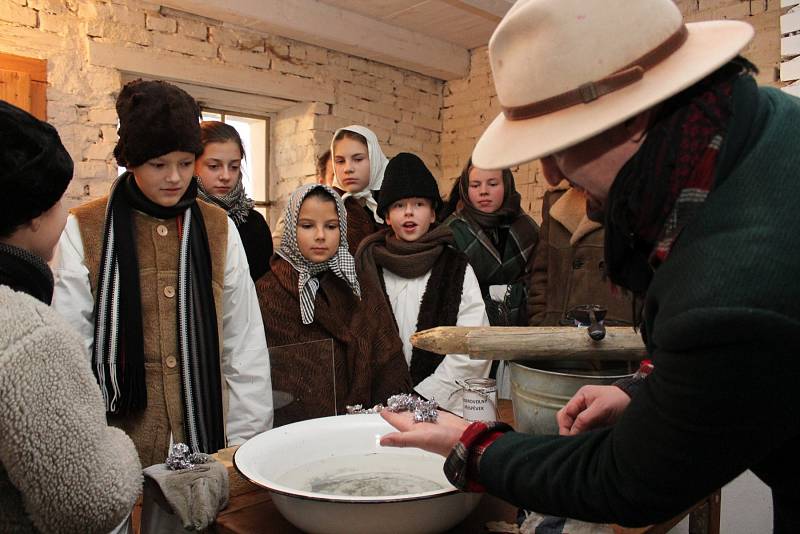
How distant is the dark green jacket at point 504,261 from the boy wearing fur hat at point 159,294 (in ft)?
4.44

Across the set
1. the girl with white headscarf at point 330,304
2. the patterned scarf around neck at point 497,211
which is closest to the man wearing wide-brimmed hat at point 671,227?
the girl with white headscarf at point 330,304

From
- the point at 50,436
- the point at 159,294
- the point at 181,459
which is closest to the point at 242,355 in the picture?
the point at 159,294

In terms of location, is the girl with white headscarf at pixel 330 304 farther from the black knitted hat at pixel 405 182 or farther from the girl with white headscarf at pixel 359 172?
the girl with white headscarf at pixel 359 172

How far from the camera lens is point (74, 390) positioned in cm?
109

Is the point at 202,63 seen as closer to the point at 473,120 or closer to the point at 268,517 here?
the point at 473,120

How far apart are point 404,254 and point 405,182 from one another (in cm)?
36

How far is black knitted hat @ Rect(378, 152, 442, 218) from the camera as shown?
9.73ft

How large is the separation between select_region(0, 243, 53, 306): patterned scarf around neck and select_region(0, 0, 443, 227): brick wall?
8.86 ft

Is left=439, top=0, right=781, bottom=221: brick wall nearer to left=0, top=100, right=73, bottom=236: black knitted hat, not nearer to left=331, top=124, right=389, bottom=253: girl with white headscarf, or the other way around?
left=331, top=124, right=389, bottom=253: girl with white headscarf

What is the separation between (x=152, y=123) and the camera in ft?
6.41

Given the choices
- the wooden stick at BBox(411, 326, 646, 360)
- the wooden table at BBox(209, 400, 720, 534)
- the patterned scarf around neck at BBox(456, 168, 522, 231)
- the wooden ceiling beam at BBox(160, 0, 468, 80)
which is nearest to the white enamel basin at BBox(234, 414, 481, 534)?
the wooden table at BBox(209, 400, 720, 534)

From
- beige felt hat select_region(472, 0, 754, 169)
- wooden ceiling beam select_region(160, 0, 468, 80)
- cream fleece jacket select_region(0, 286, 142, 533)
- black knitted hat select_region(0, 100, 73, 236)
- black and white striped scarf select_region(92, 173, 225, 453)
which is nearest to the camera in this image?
beige felt hat select_region(472, 0, 754, 169)

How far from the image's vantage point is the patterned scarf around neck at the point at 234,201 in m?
2.86

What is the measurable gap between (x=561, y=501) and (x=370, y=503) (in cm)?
30
